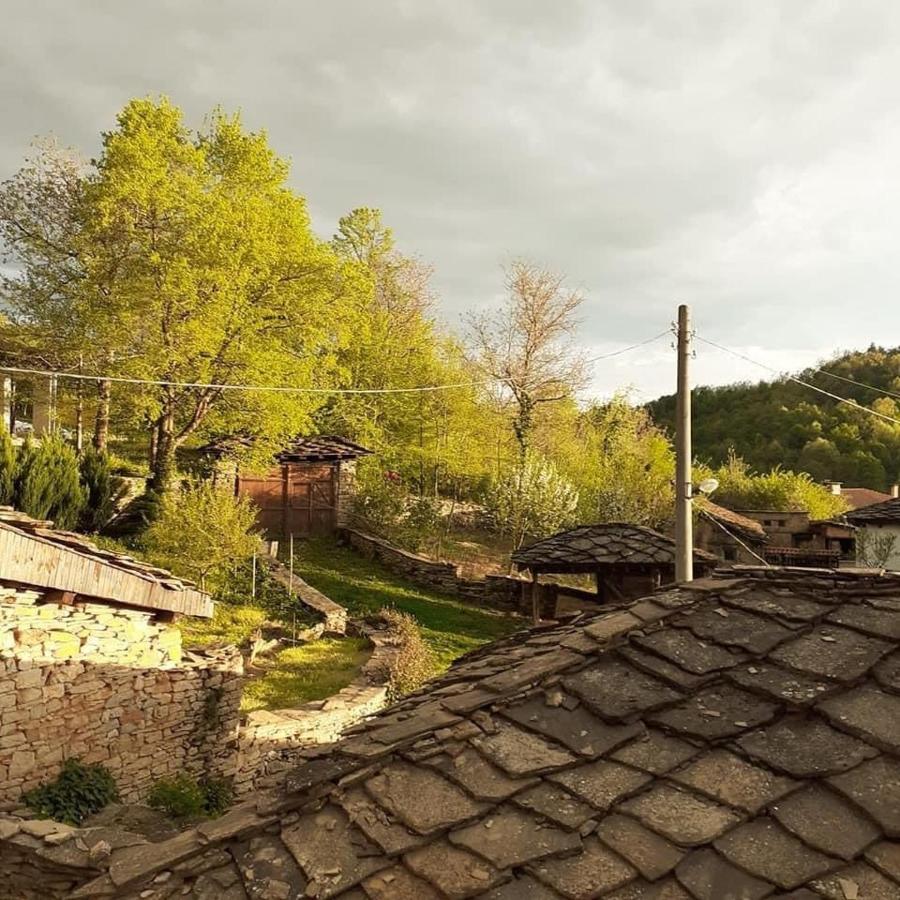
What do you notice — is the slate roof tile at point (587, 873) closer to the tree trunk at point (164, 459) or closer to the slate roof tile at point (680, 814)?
the slate roof tile at point (680, 814)

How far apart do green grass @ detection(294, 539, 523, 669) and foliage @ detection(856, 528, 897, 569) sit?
8.41 m

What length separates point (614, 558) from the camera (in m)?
11.2

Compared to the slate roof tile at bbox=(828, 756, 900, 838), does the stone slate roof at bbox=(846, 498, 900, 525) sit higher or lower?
higher

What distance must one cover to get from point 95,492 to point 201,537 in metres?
4.51

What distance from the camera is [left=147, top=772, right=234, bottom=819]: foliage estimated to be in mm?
6984

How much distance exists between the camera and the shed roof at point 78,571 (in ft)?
20.0

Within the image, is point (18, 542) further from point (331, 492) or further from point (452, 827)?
point (331, 492)

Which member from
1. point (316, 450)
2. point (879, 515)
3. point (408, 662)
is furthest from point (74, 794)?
point (879, 515)

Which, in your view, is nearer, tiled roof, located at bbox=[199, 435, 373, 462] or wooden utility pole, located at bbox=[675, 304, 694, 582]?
wooden utility pole, located at bbox=[675, 304, 694, 582]

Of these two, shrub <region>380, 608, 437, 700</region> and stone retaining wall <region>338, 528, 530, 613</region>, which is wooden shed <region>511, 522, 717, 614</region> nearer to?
shrub <region>380, 608, 437, 700</region>

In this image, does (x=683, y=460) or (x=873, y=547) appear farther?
(x=873, y=547)

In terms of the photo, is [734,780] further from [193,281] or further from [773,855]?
[193,281]

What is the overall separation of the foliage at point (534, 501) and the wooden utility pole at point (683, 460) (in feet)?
36.5

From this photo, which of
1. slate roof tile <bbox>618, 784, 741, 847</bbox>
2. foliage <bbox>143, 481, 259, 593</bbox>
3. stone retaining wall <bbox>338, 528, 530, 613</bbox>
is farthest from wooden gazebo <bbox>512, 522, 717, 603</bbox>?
slate roof tile <bbox>618, 784, 741, 847</bbox>
